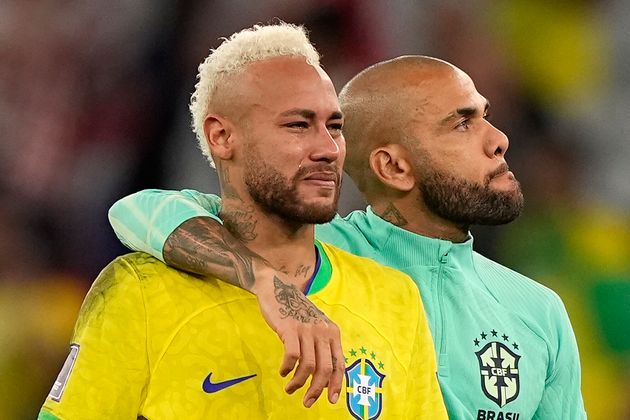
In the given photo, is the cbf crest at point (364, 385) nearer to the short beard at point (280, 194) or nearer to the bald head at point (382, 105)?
the short beard at point (280, 194)

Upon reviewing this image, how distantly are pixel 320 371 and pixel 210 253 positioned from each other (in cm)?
37

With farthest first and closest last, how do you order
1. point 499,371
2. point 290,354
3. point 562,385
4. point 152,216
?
point 562,385, point 499,371, point 152,216, point 290,354

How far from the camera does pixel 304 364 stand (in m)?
1.66

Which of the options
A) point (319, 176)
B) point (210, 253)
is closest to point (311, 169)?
point (319, 176)

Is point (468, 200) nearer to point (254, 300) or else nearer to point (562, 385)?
point (562, 385)

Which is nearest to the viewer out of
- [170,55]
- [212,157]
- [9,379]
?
[212,157]

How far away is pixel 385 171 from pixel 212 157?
69cm

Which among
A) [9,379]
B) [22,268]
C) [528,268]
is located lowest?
[9,379]

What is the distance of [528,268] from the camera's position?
442 centimetres

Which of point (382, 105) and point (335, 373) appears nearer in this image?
point (335, 373)

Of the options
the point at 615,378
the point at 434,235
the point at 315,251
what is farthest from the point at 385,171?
the point at 615,378

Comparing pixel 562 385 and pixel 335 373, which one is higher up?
pixel 562 385

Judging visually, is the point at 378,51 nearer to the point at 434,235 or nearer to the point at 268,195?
the point at 434,235

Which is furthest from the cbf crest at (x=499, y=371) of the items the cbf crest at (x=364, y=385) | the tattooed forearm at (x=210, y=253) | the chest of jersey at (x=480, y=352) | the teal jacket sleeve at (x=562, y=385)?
the tattooed forearm at (x=210, y=253)
